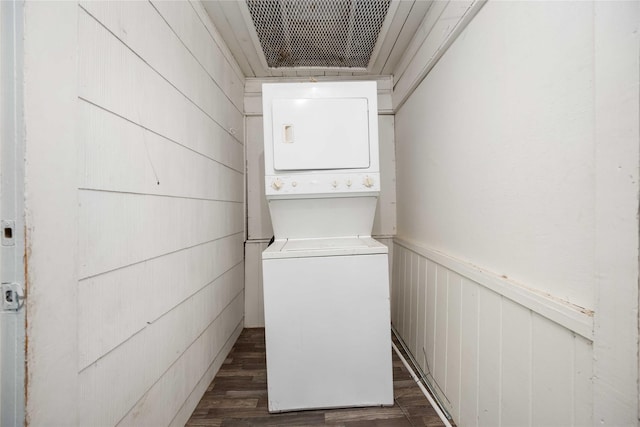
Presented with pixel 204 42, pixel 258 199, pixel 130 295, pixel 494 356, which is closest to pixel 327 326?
pixel 494 356

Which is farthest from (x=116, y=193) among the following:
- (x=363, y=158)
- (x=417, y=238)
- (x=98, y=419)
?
(x=417, y=238)

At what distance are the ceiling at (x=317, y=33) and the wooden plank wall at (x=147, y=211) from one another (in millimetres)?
226

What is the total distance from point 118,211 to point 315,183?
0.90 metres

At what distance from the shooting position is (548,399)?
0.75 m

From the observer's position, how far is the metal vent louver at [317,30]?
1.47 metres

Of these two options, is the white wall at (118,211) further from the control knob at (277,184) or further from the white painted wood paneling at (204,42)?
the control knob at (277,184)

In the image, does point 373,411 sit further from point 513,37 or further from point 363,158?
point 513,37

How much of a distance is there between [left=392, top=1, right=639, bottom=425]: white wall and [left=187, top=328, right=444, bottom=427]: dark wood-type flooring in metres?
0.18

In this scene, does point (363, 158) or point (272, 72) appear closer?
point (363, 158)

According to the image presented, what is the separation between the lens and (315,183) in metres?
1.45

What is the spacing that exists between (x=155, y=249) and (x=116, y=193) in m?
0.29

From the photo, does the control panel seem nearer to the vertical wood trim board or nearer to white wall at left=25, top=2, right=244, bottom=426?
white wall at left=25, top=2, right=244, bottom=426

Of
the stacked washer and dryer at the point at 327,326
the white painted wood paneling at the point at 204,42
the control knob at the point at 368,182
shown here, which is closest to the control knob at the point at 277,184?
the stacked washer and dryer at the point at 327,326

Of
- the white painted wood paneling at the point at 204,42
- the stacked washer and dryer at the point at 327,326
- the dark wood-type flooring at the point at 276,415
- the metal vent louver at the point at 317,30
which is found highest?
the metal vent louver at the point at 317,30
